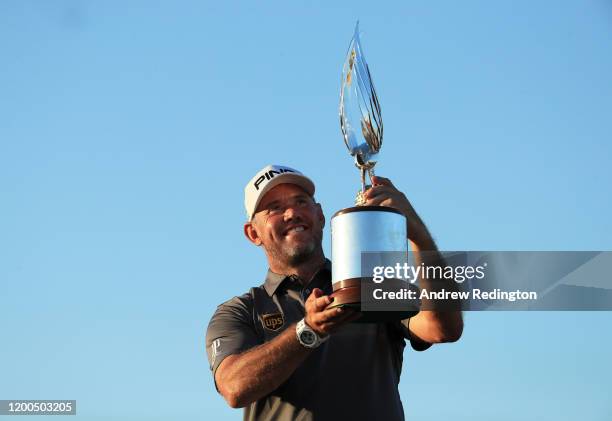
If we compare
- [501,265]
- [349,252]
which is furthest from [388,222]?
[501,265]

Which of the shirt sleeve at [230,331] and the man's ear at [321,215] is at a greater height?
the man's ear at [321,215]

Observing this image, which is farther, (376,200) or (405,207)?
(405,207)

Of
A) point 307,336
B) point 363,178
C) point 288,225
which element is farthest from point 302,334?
point 288,225

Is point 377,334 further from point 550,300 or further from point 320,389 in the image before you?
point 550,300

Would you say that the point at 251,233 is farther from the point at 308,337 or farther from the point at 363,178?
the point at 308,337

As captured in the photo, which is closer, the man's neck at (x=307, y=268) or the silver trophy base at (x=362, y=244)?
the silver trophy base at (x=362, y=244)

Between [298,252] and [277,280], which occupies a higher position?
[298,252]

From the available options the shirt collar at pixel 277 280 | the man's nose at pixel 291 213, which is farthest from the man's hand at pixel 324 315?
the man's nose at pixel 291 213

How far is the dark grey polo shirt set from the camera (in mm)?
6195

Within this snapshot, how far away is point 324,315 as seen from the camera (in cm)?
549

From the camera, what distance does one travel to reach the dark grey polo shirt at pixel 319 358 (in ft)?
20.3

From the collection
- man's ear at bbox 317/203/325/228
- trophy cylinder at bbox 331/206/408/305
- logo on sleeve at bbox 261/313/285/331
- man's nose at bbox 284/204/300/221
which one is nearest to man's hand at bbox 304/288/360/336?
trophy cylinder at bbox 331/206/408/305

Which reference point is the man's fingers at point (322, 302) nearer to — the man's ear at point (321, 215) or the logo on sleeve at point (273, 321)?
the logo on sleeve at point (273, 321)

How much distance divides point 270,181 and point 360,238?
A: 1627 mm
